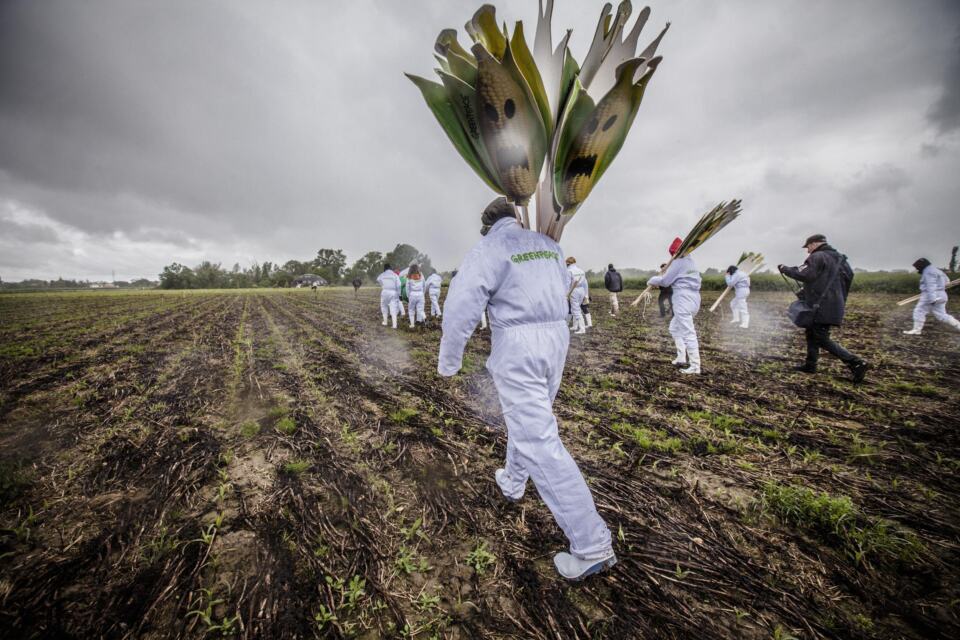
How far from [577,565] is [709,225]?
189 inches

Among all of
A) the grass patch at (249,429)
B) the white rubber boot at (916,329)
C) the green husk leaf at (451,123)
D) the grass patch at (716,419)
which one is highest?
the green husk leaf at (451,123)

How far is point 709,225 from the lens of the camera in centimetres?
455

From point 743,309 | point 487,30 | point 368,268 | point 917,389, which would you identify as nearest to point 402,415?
point 487,30

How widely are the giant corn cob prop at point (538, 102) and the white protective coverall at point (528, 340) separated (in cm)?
37

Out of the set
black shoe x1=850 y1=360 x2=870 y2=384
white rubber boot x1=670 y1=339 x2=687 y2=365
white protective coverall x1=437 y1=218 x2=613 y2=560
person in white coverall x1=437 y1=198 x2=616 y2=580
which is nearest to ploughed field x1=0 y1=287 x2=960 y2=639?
black shoe x1=850 y1=360 x2=870 y2=384

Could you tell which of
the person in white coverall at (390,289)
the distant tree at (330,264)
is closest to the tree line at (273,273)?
the distant tree at (330,264)

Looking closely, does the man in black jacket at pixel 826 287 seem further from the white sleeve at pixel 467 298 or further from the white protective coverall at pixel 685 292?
the white sleeve at pixel 467 298

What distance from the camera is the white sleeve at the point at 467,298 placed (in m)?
1.97

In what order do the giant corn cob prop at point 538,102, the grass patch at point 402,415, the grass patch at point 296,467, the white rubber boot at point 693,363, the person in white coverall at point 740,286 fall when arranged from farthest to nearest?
the person in white coverall at point 740,286 < the white rubber boot at point 693,363 < the grass patch at point 402,415 < the grass patch at point 296,467 < the giant corn cob prop at point 538,102

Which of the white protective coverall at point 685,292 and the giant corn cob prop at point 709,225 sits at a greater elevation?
the giant corn cob prop at point 709,225

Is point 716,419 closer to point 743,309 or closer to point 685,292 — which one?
point 685,292

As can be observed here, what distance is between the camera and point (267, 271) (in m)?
95.0

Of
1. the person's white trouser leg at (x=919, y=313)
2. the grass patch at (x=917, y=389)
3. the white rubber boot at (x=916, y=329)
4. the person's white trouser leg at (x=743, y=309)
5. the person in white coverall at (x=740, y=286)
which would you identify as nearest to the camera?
the grass patch at (x=917, y=389)

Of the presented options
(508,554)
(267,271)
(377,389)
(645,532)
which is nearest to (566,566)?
(508,554)
